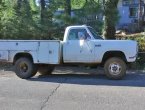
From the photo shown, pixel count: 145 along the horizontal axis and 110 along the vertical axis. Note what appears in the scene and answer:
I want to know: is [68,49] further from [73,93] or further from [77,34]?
[73,93]

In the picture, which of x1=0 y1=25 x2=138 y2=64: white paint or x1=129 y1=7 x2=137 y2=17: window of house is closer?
x1=0 y1=25 x2=138 y2=64: white paint

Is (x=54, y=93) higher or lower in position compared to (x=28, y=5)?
lower

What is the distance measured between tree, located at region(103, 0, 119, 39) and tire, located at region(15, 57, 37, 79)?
6.84m

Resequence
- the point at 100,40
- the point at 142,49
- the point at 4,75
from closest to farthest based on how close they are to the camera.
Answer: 1. the point at 100,40
2. the point at 4,75
3. the point at 142,49

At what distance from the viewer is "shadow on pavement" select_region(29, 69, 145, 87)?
1399 centimetres

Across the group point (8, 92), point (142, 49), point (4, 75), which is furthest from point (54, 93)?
point (142, 49)

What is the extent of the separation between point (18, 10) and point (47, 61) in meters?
7.12

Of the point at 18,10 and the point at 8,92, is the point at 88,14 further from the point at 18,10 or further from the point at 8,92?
the point at 8,92

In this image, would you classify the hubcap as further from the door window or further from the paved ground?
the door window

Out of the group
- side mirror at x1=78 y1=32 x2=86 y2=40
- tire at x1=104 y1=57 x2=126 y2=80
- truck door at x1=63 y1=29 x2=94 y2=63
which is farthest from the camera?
side mirror at x1=78 y1=32 x2=86 y2=40

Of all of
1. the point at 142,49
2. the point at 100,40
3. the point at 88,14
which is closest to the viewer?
the point at 100,40

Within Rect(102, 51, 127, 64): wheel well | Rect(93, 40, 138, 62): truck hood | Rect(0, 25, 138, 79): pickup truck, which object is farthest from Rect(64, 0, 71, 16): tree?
Rect(93, 40, 138, 62): truck hood

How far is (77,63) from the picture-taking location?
51.0 ft

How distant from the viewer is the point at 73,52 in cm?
1533
